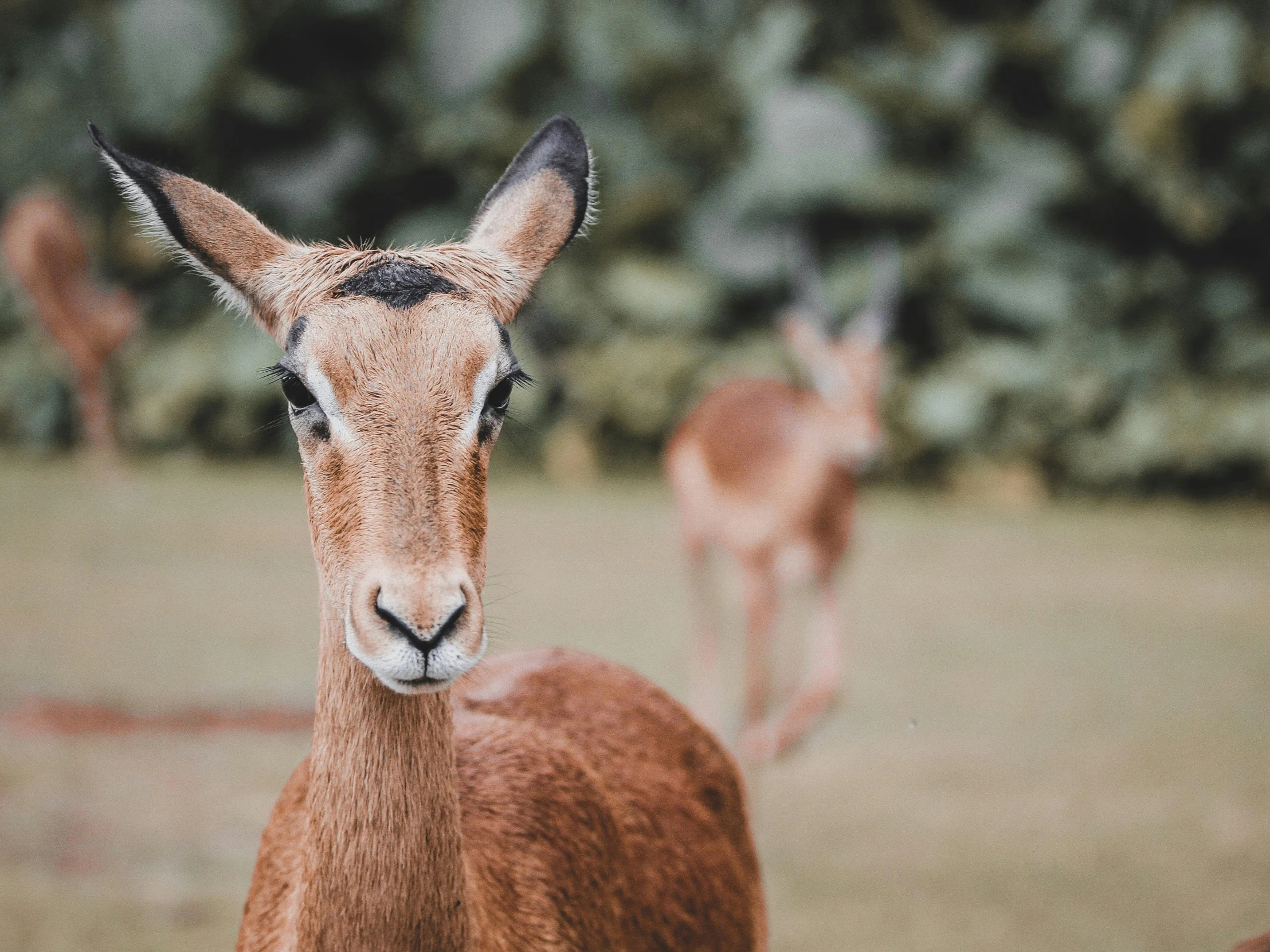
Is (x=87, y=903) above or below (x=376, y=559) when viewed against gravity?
below

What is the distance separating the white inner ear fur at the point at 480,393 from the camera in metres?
2.04

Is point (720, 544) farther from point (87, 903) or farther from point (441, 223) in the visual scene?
point (441, 223)

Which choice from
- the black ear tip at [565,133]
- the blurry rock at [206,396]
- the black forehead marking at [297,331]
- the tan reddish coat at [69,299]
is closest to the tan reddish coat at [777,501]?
the black ear tip at [565,133]

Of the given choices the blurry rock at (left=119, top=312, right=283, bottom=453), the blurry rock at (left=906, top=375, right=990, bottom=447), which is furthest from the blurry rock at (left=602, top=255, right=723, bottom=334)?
the blurry rock at (left=119, top=312, right=283, bottom=453)

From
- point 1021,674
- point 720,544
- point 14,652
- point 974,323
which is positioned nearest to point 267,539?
point 14,652

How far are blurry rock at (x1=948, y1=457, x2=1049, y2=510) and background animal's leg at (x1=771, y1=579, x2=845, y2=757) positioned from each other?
6.69 meters

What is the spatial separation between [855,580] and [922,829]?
15.8 ft

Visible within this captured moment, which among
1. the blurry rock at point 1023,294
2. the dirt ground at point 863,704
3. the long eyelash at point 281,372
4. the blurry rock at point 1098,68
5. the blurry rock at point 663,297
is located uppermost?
the blurry rock at point 1098,68

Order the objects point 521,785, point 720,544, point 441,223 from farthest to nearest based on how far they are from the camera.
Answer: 1. point 441,223
2. point 720,544
3. point 521,785

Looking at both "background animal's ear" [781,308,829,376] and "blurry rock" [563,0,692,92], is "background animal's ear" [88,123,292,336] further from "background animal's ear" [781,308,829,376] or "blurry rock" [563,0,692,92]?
"blurry rock" [563,0,692,92]

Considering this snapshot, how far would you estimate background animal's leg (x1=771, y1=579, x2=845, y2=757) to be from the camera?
6.85 metres

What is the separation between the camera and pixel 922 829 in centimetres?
570

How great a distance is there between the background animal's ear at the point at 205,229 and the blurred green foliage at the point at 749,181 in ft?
37.5

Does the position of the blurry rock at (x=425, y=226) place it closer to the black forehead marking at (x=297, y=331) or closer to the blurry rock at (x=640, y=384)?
the blurry rock at (x=640, y=384)
